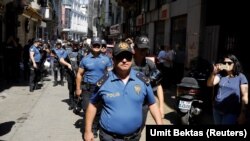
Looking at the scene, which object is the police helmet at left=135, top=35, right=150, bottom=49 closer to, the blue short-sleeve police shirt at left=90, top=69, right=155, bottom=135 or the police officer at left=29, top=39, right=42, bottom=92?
the blue short-sleeve police shirt at left=90, top=69, right=155, bottom=135

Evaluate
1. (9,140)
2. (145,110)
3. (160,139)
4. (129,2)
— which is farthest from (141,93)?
(129,2)

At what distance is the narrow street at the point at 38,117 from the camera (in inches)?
301

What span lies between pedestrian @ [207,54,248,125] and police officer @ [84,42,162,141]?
1.93 m

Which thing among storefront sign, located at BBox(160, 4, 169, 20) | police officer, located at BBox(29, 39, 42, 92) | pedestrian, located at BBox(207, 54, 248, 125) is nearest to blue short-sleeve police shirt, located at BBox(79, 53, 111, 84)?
pedestrian, located at BBox(207, 54, 248, 125)

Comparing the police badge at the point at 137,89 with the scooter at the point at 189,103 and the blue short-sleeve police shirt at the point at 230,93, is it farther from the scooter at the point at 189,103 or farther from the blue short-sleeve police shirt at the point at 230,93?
the scooter at the point at 189,103

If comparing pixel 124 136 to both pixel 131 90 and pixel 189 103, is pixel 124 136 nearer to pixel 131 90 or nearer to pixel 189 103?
pixel 131 90

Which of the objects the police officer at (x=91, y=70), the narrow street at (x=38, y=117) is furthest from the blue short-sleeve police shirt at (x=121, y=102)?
the narrow street at (x=38, y=117)

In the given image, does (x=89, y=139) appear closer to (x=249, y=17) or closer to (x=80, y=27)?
(x=249, y=17)

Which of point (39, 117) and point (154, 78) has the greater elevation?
point (154, 78)

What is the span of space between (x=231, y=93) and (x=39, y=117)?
5160 millimetres

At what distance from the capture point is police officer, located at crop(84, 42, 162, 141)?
391 centimetres

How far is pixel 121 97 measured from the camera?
389 centimetres

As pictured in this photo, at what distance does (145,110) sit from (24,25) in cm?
2447

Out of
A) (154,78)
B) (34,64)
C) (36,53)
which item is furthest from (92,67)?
(36,53)
